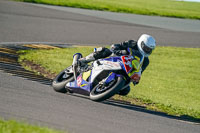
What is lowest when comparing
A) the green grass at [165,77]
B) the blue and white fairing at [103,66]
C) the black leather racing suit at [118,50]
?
the green grass at [165,77]

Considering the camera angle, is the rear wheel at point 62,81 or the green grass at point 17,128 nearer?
the green grass at point 17,128

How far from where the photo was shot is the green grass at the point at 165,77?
923 cm

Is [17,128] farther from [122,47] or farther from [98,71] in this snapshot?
[122,47]

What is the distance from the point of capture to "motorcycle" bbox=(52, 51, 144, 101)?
24.2 ft

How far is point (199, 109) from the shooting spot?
9.39 m

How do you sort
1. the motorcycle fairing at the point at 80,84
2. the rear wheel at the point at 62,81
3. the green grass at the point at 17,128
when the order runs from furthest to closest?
1. the rear wheel at the point at 62,81
2. the motorcycle fairing at the point at 80,84
3. the green grass at the point at 17,128

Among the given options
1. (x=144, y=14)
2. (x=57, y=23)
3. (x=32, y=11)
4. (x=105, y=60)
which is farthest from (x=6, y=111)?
(x=144, y=14)

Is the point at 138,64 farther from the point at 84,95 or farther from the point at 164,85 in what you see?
the point at 164,85

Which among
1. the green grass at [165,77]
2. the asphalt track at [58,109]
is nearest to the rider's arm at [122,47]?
the asphalt track at [58,109]

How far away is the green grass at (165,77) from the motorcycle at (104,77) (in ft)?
4.28

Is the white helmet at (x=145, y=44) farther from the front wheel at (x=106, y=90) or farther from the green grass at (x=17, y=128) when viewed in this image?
the green grass at (x=17, y=128)

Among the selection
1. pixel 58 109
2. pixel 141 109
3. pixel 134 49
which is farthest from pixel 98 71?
pixel 58 109

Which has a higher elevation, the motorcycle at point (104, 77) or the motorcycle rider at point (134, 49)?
the motorcycle rider at point (134, 49)

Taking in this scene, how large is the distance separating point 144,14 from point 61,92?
18.0 meters
